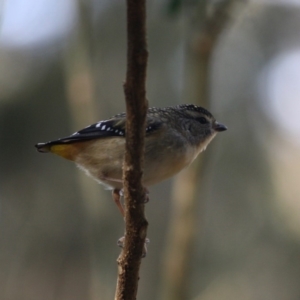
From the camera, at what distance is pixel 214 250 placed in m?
10.2

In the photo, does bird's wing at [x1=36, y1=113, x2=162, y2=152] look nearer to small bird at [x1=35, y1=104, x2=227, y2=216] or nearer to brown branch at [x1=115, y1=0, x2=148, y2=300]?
small bird at [x1=35, y1=104, x2=227, y2=216]

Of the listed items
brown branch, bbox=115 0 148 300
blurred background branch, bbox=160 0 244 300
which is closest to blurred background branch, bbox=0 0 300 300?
blurred background branch, bbox=160 0 244 300

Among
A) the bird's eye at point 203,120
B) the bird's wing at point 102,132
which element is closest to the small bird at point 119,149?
the bird's wing at point 102,132

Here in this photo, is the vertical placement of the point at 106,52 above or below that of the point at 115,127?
above

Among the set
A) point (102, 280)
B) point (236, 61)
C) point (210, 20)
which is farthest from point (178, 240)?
point (236, 61)

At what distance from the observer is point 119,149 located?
17.1 ft

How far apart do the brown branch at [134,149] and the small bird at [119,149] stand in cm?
132

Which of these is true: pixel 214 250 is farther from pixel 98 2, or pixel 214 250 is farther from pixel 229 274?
pixel 98 2

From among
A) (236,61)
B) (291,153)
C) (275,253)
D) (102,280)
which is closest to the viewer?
(102,280)

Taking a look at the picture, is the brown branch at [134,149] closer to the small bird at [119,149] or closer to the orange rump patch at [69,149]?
the small bird at [119,149]

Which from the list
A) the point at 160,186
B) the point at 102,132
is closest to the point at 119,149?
the point at 102,132

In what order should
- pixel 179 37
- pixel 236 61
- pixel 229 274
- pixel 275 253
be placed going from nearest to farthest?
pixel 229 274 < pixel 275 253 < pixel 179 37 < pixel 236 61

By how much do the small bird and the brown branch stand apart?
1319mm

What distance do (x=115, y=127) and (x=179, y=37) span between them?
7278 millimetres
